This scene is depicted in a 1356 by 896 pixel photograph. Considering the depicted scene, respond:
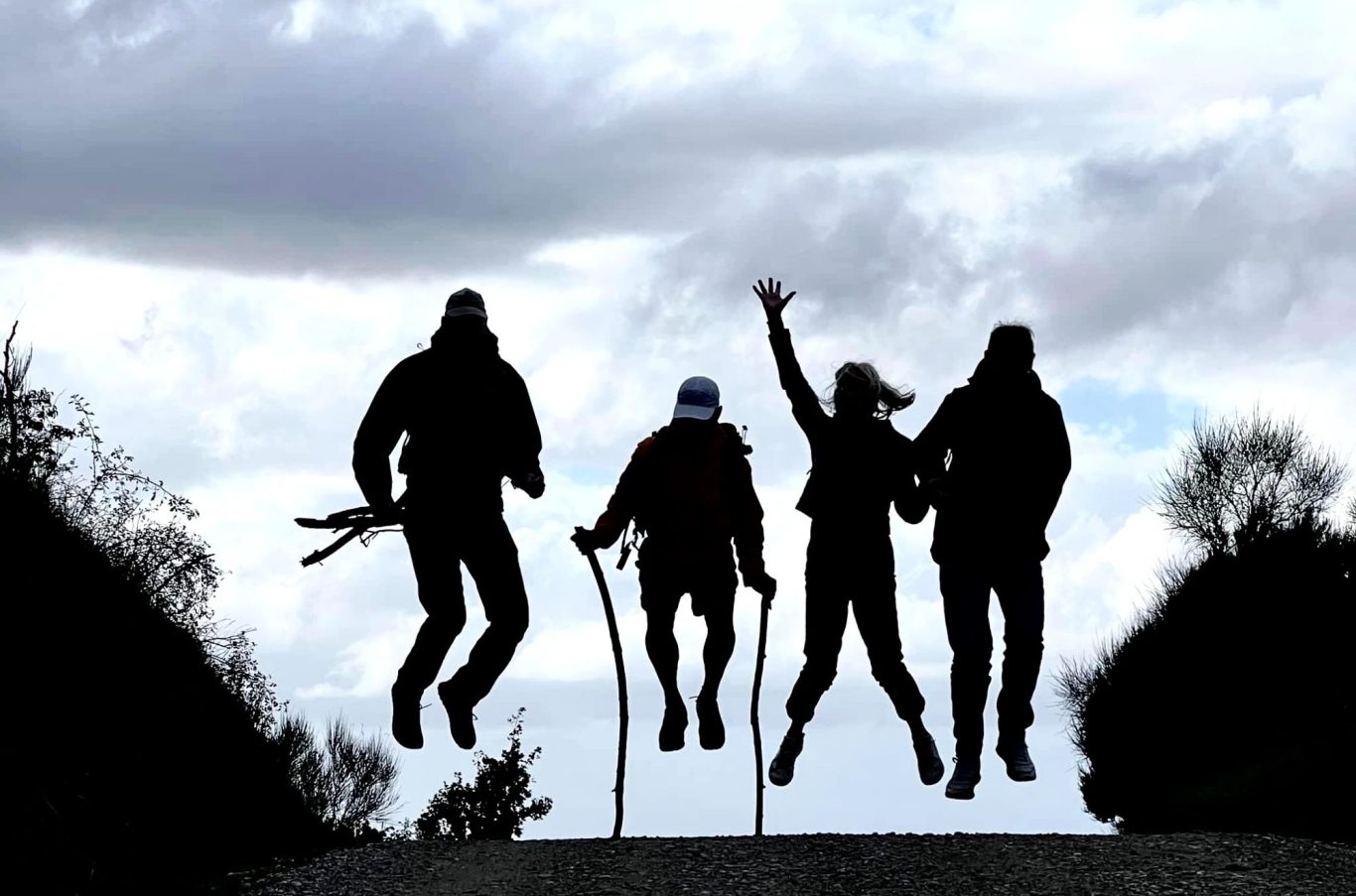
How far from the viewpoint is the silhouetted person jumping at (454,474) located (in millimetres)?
12273

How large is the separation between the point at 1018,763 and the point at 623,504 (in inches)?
126

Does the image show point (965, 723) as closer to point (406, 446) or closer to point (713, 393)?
point (713, 393)

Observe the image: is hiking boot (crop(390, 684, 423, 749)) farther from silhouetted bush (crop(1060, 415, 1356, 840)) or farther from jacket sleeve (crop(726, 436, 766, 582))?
silhouetted bush (crop(1060, 415, 1356, 840))

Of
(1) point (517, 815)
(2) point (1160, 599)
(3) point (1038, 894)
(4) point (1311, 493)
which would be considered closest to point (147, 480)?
Answer: (1) point (517, 815)

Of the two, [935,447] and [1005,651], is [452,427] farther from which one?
[1005,651]

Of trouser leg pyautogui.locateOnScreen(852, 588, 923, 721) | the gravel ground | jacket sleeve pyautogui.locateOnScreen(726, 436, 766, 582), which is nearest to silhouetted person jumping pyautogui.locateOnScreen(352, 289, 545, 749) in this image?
the gravel ground

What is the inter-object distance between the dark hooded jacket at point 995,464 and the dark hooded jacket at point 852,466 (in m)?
0.17

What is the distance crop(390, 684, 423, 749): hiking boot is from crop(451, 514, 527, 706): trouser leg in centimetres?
31

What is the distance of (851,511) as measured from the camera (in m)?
12.4

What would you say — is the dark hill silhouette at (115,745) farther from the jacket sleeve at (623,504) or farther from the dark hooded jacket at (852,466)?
the dark hooded jacket at (852,466)

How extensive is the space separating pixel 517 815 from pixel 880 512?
107 ft

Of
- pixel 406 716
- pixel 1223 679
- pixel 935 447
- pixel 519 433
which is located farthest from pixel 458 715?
pixel 1223 679

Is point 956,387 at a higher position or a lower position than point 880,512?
higher

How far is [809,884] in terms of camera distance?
426 inches
